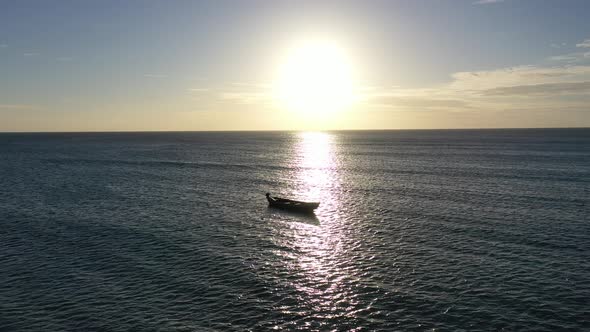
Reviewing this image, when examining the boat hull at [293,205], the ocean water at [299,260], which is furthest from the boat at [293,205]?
the ocean water at [299,260]

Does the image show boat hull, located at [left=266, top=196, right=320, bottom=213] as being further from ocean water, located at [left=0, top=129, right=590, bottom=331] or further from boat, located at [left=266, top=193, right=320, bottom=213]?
ocean water, located at [left=0, top=129, right=590, bottom=331]

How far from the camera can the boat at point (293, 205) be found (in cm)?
6856

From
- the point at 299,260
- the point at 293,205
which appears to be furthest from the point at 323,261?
the point at 293,205

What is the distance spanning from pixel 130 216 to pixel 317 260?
35.9 metres

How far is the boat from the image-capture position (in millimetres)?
68562

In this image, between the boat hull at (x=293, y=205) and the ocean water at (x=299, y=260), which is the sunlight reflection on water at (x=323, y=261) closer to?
the ocean water at (x=299, y=260)

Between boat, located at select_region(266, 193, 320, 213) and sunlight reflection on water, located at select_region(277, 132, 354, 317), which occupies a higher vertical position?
boat, located at select_region(266, 193, 320, 213)

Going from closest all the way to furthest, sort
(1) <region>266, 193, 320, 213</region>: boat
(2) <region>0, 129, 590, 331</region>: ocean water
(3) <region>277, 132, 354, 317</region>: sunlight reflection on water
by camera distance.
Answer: (2) <region>0, 129, 590, 331</region>: ocean water < (3) <region>277, 132, 354, 317</region>: sunlight reflection on water < (1) <region>266, 193, 320, 213</region>: boat

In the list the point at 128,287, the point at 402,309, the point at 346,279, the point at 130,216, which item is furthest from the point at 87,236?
the point at 402,309

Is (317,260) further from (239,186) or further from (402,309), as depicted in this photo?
(239,186)

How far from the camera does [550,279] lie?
1447 inches

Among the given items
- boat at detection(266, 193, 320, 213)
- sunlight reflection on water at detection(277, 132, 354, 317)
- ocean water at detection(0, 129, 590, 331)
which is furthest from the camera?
boat at detection(266, 193, 320, 213)

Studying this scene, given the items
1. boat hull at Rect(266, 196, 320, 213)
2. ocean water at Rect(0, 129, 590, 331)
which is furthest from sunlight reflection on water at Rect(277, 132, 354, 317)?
boat hull at Rect(266, 196, 320, 213)

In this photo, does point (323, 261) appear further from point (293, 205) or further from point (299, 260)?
point (293, 205)
